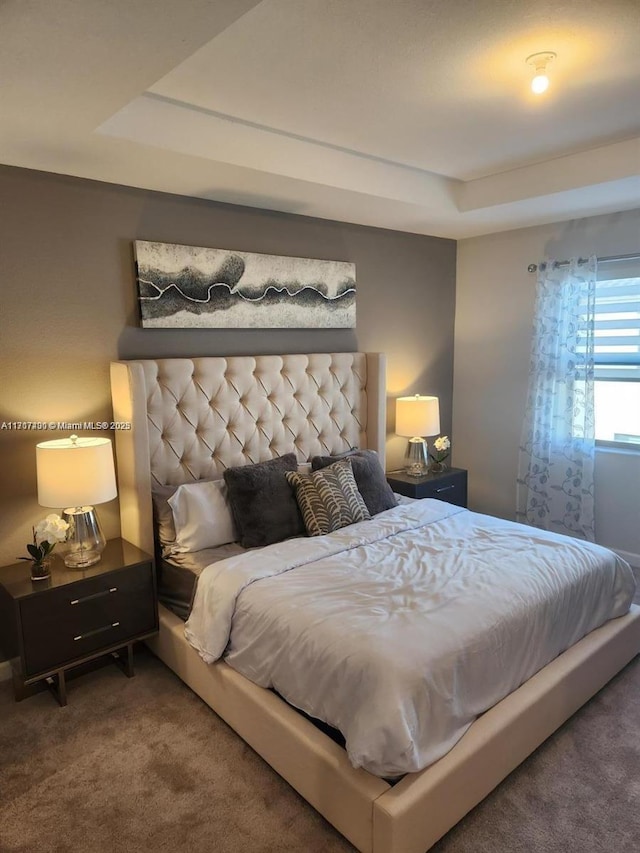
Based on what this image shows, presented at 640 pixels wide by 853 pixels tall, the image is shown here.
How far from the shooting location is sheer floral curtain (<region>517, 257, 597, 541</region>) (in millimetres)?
3932

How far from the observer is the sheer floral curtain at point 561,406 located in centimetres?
393

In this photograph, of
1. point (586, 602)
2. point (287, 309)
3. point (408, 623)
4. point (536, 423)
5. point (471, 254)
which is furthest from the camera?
point (471, 254)

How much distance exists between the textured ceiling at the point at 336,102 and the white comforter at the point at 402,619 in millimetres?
1887

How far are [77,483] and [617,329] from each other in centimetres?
354

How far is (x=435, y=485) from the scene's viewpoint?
4082 mm

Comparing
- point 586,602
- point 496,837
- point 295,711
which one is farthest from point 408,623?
point 586,602

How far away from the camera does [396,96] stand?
2.32 m

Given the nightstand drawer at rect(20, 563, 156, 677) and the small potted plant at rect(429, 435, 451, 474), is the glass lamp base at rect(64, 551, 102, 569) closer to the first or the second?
the nightstand drawer at rect(20, 563, 156, 677)

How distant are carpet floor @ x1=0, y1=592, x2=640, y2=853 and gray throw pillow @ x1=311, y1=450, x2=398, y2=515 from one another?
142cm

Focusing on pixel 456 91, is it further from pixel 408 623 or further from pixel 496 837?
pixel 496 837

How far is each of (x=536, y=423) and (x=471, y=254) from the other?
150cm

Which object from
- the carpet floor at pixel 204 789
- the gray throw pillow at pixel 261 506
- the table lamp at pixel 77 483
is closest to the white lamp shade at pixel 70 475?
the table lamp at pixel 77 483

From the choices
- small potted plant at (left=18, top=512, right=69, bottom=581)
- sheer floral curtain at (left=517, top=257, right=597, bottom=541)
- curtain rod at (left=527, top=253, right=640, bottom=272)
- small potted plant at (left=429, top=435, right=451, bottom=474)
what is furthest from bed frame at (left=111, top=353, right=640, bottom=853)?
curtain rod at (left=527, top=253, right=640, bottom=272)

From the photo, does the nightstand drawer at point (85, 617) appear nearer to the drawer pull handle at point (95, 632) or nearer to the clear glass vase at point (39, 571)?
the drawer pull handle at point (95, 632)
